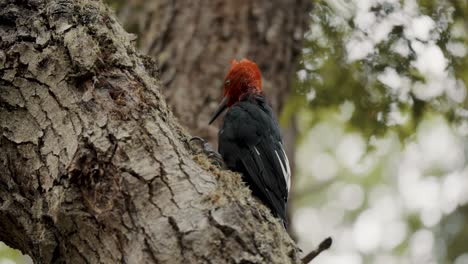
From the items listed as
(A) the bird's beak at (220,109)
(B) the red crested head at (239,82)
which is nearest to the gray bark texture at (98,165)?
(A) the bird's beak at (220,109)

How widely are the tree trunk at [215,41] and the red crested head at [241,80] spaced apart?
8 centimetres

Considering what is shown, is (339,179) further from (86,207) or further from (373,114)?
(86,207)

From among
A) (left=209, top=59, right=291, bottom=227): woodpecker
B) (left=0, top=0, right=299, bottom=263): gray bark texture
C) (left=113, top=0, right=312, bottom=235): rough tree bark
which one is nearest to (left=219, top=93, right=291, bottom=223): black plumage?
(left=209, top=59, right=291, bottom=227): woodpecker

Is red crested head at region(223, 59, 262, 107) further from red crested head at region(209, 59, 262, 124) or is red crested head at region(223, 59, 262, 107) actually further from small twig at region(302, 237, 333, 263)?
small twig at region(302, 237, 333, 263)

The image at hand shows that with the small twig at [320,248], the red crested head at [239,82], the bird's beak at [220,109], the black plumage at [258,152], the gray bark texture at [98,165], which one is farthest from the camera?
the red crested head at [239,82]

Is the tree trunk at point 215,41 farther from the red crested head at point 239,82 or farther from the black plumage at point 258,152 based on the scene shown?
the black plumage at point 258,152

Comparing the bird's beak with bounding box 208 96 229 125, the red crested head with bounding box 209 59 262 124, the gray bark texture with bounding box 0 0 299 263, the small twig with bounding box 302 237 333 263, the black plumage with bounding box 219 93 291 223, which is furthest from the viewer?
the red crested head with bounding box 209 59 262 124

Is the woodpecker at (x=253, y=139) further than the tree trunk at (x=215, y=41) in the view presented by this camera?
No

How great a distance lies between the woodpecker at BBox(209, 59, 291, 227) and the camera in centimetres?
372

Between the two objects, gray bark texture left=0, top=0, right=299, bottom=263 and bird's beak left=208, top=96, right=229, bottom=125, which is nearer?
gray bark texture left=0, top=0, right=299, bottom=263

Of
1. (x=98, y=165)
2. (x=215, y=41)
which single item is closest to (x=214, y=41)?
(x=215, y=41)

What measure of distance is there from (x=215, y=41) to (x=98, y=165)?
110 inches

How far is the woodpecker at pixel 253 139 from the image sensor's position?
12.2 ft

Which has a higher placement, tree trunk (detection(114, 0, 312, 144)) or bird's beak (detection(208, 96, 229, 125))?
tree trunk (detection(114, 0, 312, 144))
